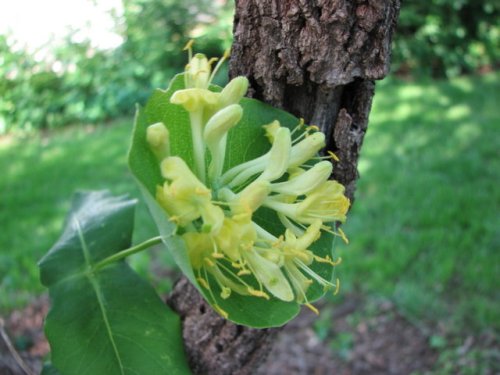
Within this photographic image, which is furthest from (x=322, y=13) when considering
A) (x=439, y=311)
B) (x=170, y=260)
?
(x=170, y=260)

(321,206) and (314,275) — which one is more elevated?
(321,206)

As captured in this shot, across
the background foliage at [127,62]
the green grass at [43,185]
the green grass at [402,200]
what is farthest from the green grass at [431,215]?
the background foliage at [127,62]

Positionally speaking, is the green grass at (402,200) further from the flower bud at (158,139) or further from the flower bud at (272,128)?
the flower bud at (158,139)

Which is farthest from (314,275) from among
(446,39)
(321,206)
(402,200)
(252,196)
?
(446,39)

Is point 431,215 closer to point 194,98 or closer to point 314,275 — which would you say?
point 314,275

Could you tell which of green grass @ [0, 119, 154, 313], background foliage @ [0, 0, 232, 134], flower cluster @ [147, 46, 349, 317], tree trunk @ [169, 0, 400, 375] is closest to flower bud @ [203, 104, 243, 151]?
flower cluster @ [147, 46, 349, 317]

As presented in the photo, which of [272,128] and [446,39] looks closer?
[272,128]
